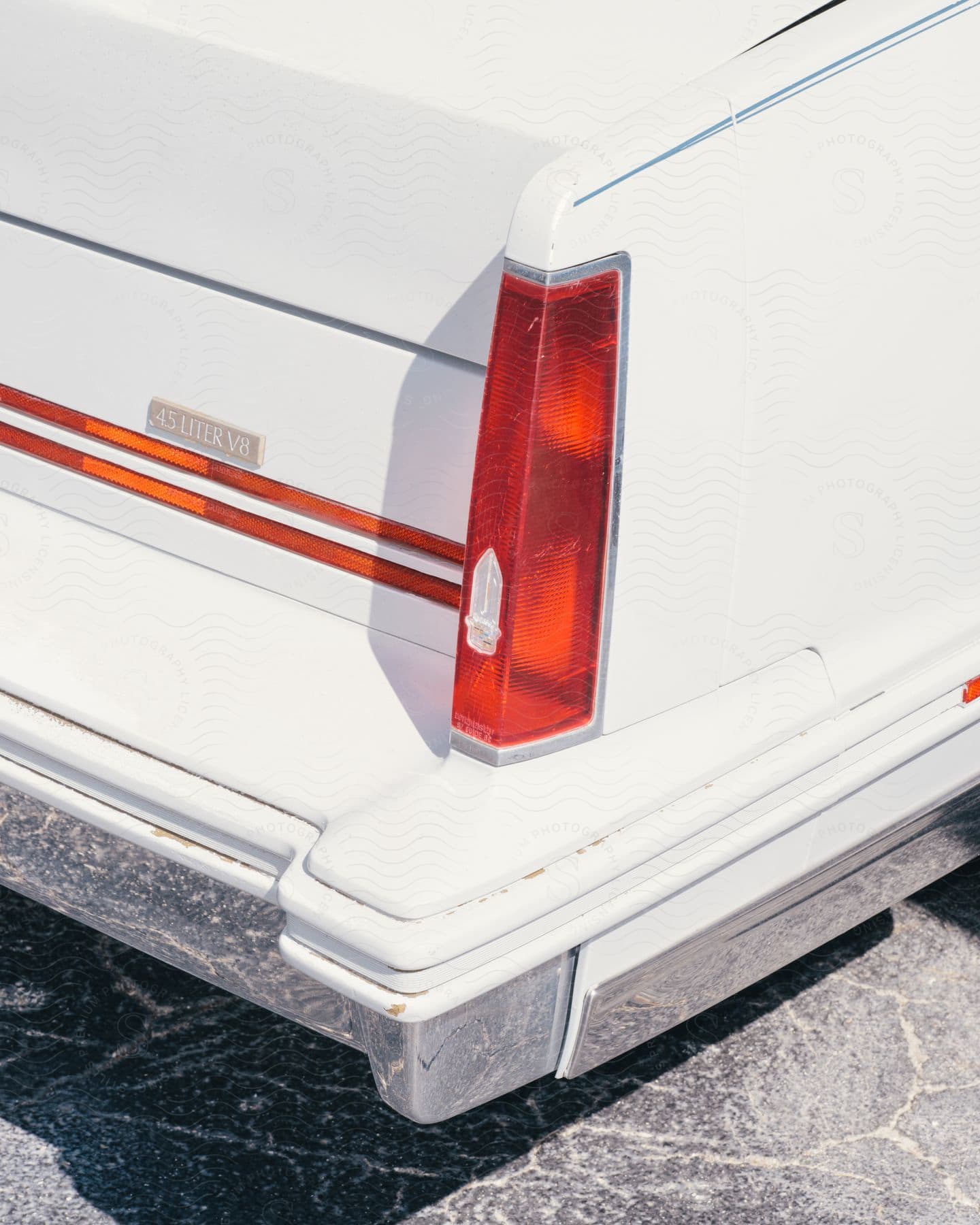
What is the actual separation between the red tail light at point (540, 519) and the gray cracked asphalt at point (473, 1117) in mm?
891

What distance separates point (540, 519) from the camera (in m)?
1.76

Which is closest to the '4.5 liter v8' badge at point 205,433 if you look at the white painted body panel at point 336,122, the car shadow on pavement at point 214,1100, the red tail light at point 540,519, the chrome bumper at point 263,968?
the white painted body panel at point 336,122

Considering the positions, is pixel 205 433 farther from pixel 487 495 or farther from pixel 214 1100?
pixel 214 1100

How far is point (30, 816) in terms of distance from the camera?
6.59ft

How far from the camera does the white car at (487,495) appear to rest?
175 cm

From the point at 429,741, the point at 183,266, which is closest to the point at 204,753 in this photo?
the point at 429,741

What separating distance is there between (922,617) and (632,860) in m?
0.60

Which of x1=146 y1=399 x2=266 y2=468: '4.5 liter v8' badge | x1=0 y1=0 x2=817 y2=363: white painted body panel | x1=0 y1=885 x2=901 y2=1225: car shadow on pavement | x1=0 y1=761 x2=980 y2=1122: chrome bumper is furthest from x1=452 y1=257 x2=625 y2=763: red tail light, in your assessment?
x1=0 y1=885 x2=901 y2=1225: car shadow on pavement

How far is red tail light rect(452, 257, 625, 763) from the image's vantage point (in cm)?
171

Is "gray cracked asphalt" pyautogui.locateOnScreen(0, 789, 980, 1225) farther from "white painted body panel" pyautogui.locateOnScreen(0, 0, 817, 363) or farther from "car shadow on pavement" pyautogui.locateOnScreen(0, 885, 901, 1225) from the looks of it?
"white painted body panel" pyautogui.locateOnScreen(0, 0, 817, 363)

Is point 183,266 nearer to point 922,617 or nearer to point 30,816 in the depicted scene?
point 30,816

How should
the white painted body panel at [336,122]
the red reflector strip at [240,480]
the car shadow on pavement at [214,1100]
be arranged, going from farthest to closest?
the car shadow on pavement at [214,1100] < the red reflector strip at [240,480] < the white painted body panel at [336,122]

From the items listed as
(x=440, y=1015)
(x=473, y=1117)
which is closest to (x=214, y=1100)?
(x=473, y=1117)

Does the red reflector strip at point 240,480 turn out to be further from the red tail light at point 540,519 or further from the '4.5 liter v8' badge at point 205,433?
the red tail light at point 540,519
